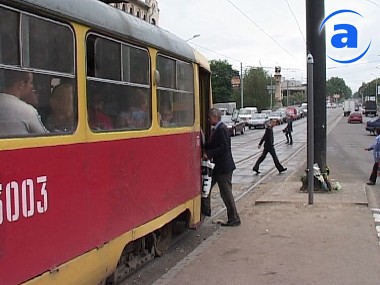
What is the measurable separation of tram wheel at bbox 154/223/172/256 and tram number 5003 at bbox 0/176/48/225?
3410mm

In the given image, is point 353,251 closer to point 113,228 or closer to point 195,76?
point 195,76

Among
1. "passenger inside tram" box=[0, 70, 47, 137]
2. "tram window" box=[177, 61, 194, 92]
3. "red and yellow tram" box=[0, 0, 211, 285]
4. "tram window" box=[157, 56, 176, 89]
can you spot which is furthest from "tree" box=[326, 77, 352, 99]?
"passenger inside tram" box=[0, 70, 47, 137]

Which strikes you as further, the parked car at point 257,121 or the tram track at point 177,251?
the parked car at point 257,121

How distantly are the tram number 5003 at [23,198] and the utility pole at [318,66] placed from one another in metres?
9.15

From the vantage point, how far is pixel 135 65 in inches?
226

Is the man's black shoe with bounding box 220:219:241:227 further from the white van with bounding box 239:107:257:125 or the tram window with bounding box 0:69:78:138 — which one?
the white van with bounding box 239:107:257:125

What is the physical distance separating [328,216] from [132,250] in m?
4.31

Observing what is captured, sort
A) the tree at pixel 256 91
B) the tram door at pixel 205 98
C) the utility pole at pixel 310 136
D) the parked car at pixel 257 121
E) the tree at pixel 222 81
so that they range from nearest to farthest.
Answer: the tram door at pixel 205 98
the utility pole at pixel 310 136
the parked car at pixel 257 121
the tree at pixel 222 81
the tree at pixel 256 91

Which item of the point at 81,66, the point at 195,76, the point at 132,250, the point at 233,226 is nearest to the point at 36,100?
the point at 81,66

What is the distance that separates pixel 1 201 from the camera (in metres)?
3.46

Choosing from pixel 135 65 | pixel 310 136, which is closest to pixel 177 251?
pixel 135 65

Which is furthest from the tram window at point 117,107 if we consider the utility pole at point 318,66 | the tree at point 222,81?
the tree at point 222,81

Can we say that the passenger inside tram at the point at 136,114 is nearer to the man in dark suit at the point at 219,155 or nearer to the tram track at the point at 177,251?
the tram track at the point at 177,251

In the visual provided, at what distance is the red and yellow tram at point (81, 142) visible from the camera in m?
3.68
